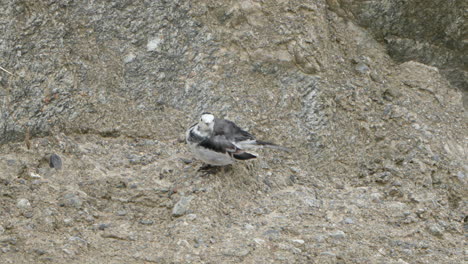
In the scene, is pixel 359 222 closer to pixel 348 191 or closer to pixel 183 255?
pixel 348 191

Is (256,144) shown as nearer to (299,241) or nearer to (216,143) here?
(216,143)

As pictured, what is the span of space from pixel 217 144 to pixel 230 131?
26cm

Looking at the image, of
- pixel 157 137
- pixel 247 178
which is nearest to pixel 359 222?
pixel 247 178

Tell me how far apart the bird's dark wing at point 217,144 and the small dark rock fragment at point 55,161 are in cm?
120

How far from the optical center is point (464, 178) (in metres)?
6.59

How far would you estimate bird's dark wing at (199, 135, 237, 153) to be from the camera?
5.98 m

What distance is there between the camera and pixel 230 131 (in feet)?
20.3

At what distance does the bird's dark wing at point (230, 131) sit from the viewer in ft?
20.1

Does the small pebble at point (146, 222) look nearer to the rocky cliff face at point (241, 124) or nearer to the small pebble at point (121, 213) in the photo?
the rocky cliff face at point (241, 124)

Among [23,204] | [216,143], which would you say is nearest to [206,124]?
[216,143]

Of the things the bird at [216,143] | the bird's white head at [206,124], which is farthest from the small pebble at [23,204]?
the bird's white head at [206,124]

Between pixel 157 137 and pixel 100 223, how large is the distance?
4.59 feet

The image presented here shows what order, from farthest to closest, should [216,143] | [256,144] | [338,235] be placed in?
[256,144] < [216,143] < [338,235]

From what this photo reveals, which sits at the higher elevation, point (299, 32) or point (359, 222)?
point (299, 32)
